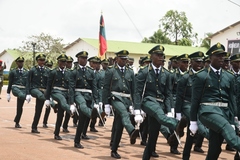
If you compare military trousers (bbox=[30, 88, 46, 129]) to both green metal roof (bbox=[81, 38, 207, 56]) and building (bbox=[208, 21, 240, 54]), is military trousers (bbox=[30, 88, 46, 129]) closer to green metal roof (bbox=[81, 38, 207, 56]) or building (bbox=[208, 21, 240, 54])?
building (bbox=[208, 21, 240, 54])

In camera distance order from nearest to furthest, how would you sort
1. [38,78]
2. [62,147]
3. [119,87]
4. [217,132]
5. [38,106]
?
[217,132], [119,87], [62,147], [38,106], [38,78]

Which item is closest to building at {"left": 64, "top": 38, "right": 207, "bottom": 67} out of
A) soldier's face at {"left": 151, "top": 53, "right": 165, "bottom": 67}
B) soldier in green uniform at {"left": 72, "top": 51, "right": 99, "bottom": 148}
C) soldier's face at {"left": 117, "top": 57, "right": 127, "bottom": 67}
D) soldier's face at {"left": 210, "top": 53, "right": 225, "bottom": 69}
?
soldier in green uniform at {"left": 72, "top": 51, "right": 99, "bottom": 148}

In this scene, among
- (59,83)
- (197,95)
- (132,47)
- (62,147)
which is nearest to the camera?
(197,95)

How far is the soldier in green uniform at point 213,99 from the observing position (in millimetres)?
6426

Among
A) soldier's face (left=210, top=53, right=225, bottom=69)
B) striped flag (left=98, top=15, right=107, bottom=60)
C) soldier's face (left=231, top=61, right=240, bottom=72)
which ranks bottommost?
soldier's face (left=210, top=53, right=225, bottom=69)

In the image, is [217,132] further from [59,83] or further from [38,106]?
[38,106]

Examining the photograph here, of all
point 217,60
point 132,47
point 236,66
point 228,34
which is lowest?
point 217,60

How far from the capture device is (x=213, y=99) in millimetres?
6625

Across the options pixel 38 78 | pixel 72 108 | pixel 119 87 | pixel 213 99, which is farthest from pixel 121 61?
pixel 38 78

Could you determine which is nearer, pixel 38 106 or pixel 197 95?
pixel 197 95

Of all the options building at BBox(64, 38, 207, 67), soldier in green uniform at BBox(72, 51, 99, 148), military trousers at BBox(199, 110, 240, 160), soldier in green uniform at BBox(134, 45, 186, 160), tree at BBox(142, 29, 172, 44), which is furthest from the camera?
tree at BBox(142, 29, 172, 44)

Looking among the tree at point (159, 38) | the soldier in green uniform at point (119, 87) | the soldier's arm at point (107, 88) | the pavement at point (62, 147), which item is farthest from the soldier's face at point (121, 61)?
the tree at point (159, 38)

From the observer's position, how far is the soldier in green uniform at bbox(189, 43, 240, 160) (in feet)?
21.1

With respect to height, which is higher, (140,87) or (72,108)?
(140,87)
